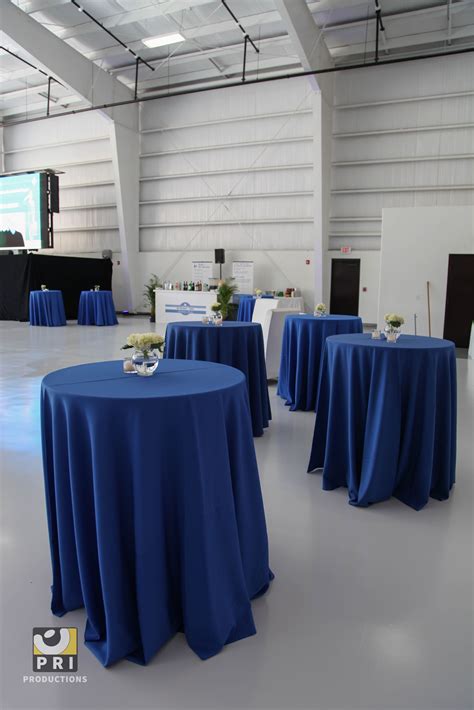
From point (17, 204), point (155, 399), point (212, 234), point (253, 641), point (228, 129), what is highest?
point (228, 129)

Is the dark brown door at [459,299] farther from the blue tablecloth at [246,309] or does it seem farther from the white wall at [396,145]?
the blue tablecloth at [246,309]

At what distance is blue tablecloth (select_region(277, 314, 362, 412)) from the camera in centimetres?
483

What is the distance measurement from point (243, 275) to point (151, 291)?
9.53 feet

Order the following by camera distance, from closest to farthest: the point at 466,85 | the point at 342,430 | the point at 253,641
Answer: the point at 253,641
the point at 342,430
the point at 466,85

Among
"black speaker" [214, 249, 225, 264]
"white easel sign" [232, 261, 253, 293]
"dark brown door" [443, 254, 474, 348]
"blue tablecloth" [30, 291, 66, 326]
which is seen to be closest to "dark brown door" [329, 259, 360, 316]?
"white easel sign" [232, 261, 253, 293]

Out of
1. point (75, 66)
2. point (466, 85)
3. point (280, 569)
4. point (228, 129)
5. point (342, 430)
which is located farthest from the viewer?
point (228, 129)

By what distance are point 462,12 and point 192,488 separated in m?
12.9

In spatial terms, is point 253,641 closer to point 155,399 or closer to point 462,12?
point 155,399

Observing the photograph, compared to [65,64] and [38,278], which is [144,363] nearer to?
[65,64]

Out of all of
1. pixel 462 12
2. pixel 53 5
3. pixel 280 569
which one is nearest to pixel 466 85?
pixel 462 12

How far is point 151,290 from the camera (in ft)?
49.7

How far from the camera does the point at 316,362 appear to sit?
189 inches

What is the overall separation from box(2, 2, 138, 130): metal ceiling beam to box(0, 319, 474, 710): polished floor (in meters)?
11.2

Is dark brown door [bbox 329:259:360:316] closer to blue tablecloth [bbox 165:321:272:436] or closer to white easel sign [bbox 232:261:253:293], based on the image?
white easel sign [bbox 232:261:253:293]
